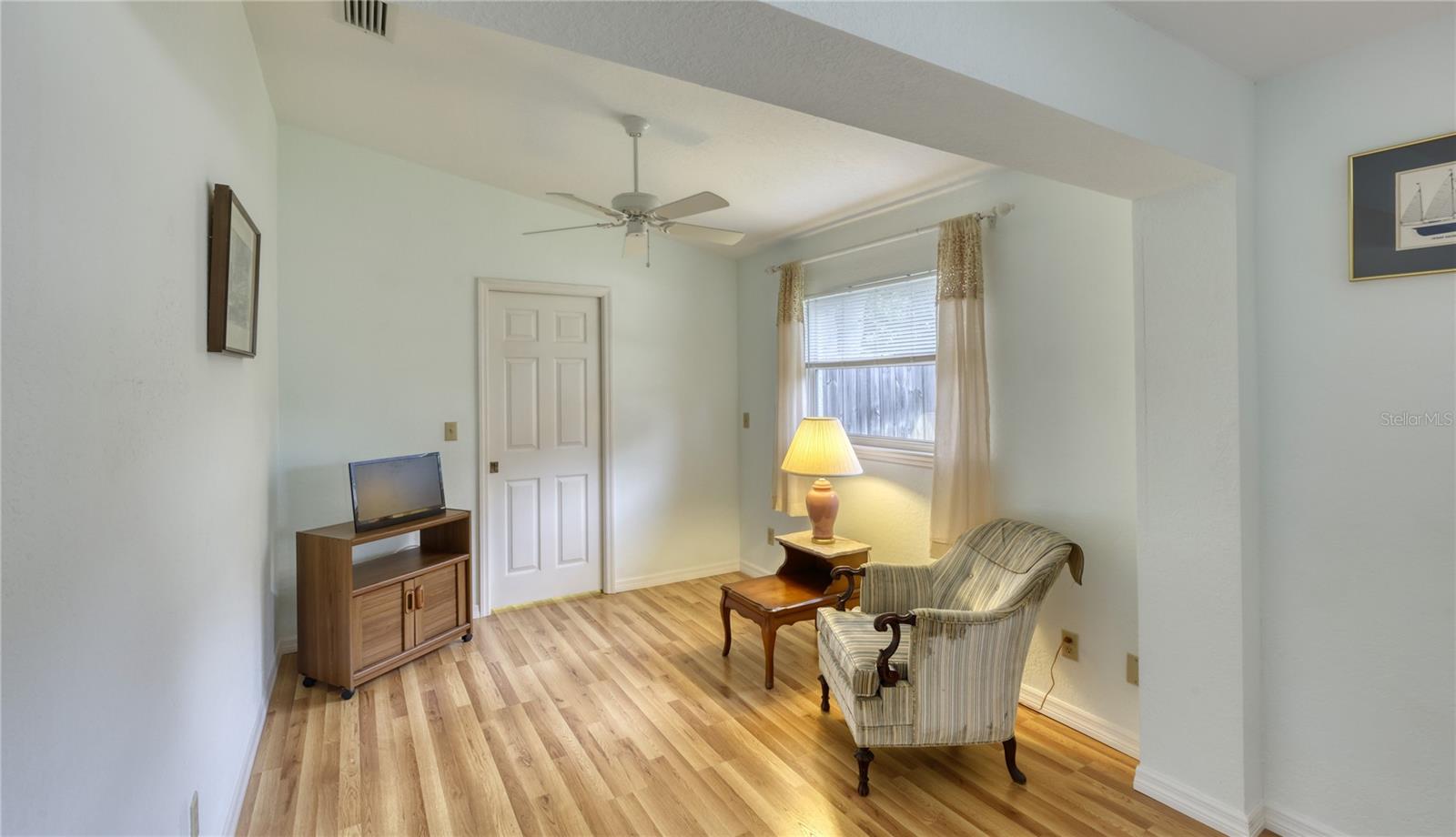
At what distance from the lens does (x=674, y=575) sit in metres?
4.70

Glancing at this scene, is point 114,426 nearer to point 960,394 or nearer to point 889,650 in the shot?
point 889,650

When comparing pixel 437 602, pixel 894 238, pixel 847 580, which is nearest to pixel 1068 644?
pixel 847 580

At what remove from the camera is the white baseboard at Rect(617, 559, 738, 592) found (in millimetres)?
4520

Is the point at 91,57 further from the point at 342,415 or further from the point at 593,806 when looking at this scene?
the point at 342,415

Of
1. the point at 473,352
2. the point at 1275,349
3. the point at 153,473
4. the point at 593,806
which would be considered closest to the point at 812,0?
the point at 153,473

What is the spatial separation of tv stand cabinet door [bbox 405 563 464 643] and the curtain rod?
2.76 metres

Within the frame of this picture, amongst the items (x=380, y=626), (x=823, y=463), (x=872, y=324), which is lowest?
(x=380, y=626)

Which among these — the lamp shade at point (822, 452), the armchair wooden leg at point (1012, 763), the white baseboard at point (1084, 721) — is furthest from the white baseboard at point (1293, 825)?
the lamp shade at point (822, 452)

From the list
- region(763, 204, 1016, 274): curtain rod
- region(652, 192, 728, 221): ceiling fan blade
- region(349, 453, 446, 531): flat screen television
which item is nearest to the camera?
region(652, 192, 728, 221): ceiling fan blade

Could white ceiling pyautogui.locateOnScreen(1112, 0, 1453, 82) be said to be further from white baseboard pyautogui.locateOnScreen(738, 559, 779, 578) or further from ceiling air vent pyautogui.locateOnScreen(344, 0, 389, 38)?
white baseboard pyautogui.locateOnScreen(738, 559, 779, 578)

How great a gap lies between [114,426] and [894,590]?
2.52 meters

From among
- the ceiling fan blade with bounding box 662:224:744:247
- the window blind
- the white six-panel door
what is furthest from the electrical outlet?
the white six-panel door

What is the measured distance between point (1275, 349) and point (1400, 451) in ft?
1.34

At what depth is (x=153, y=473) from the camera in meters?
1.38
